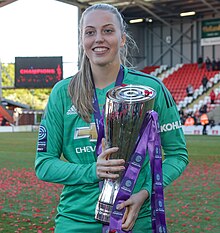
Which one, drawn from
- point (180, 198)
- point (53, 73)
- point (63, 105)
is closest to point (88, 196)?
point (63, 105)

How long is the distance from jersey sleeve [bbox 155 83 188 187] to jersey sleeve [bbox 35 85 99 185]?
365mm

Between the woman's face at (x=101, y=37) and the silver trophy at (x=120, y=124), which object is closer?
the silver trophy at (x=120, y=124)

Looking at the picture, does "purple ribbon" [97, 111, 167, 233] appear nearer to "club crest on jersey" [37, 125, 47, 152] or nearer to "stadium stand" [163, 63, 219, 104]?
"club crest on jersey" [37, 125, 47, 152]

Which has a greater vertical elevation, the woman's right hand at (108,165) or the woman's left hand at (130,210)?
the woman's right hand at (108,165)

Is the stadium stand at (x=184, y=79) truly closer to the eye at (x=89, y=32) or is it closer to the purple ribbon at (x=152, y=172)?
the eye at (x=89, y=32)

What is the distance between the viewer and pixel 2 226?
254 inches

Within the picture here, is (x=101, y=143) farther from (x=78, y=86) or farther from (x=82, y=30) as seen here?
(x=82, y=30)

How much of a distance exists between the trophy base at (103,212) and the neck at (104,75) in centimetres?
55

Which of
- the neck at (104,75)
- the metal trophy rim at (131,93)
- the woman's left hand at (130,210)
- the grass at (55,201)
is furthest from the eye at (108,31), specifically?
the grass at (55,201)

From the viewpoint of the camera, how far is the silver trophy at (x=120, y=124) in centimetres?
208

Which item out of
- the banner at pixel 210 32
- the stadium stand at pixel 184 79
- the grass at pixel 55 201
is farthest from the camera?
the banner at pixel 210 32

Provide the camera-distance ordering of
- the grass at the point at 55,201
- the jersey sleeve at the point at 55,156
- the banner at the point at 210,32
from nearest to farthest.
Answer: the jersey sleeve at the point at 55,156
the grass at the point at 55,201
the banner at the point at 210,32

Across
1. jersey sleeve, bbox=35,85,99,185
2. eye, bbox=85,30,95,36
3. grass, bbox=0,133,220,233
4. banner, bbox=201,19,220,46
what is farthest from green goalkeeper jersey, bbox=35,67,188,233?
banner, bbox=201,19,220,46

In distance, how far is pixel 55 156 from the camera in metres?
2.37
